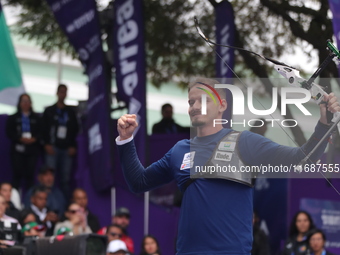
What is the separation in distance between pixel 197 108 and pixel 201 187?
1.68 feet

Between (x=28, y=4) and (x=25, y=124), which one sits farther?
(x=28, y=4)

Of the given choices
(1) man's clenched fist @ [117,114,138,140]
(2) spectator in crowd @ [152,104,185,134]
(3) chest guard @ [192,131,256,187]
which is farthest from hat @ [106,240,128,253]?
(3) chest guard @ [192,131,256,187]

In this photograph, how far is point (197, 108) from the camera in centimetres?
604

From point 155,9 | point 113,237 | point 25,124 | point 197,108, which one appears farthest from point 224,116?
point 155,9

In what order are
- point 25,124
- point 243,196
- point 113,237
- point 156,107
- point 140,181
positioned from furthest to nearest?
point 156,107 < point 25,124 < point 113,237 < point 140,181 < point 243,196

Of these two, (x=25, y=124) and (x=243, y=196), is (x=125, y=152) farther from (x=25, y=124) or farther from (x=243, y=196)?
(x=25, y=124)

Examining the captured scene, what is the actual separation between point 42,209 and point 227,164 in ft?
24.8

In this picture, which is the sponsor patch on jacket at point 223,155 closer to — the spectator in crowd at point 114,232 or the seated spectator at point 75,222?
the spectator in crowd at point 114,232

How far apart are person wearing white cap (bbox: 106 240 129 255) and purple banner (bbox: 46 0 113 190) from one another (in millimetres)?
2606

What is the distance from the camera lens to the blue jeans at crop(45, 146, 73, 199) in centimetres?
1466

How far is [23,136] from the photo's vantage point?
14359 mm

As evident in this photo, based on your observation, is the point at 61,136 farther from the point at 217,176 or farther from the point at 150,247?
the point at 217,176

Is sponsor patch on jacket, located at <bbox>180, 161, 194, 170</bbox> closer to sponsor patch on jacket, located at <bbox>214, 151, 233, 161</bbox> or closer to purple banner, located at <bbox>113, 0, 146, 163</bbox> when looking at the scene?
sponsor patch on jacket, located at <bbox>214, 151, 233, 161</bbox>

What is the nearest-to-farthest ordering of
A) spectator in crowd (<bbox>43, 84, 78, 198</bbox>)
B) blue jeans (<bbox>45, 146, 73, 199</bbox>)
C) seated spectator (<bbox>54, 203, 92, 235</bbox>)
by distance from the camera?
seated spectator (<bbox>54, 203, 92, 235</bbox>)
spectator in crowd (<bbox>43, 84, 78, 198</bbox>)
blue jeans (<bbox>45, 146, 73, 199</bbox>)
